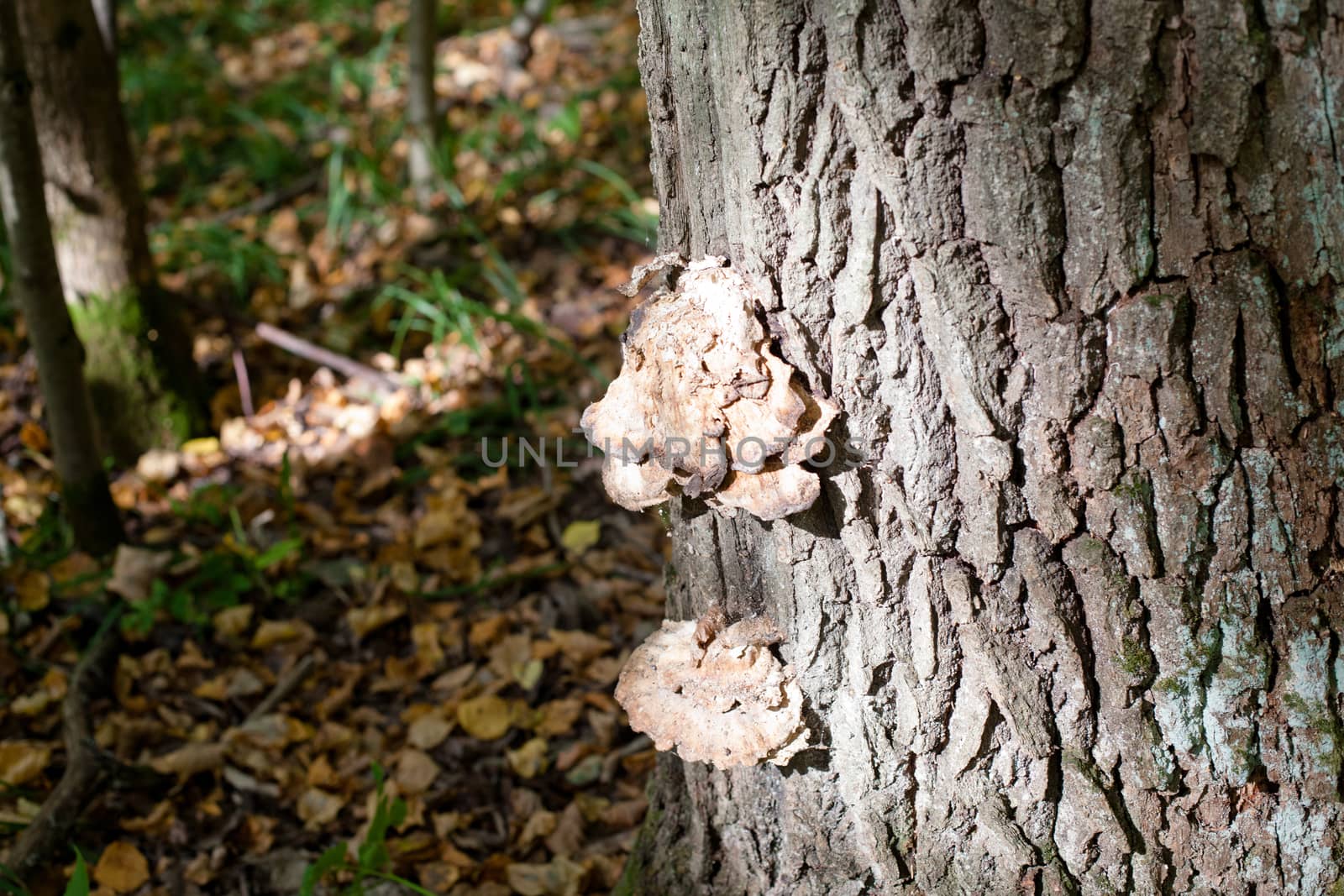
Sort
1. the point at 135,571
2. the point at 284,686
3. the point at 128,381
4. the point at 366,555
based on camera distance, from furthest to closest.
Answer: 1. the point at 128,381
2. the point at 366,555
3. the point at 135,571
4. the point at 284,686

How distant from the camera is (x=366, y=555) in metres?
3.15

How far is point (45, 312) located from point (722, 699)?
2468mm

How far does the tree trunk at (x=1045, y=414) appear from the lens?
1072 mm

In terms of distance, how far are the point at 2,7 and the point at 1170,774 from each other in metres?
2.97

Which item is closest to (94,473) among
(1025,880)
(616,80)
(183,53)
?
(1025,880)

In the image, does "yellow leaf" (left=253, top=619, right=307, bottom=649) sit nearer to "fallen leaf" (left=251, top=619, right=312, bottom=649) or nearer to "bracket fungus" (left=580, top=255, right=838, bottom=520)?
"fallen leaf" (left=251, top=619, right=312, bottom=649)

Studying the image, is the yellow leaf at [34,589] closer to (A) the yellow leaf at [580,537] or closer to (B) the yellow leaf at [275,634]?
(B) the yellow leaf at [275,634]

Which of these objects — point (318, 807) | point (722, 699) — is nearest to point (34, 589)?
point (318, 807)

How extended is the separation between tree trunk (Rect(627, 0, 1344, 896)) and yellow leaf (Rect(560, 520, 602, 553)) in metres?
1.55

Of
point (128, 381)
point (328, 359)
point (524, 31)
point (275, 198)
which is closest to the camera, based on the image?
point (128, 381)

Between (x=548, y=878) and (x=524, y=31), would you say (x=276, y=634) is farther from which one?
(x=524, y=31)

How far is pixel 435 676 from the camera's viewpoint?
2770mm

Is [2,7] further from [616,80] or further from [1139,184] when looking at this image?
[616,80]

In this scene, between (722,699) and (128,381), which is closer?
(722,699)
